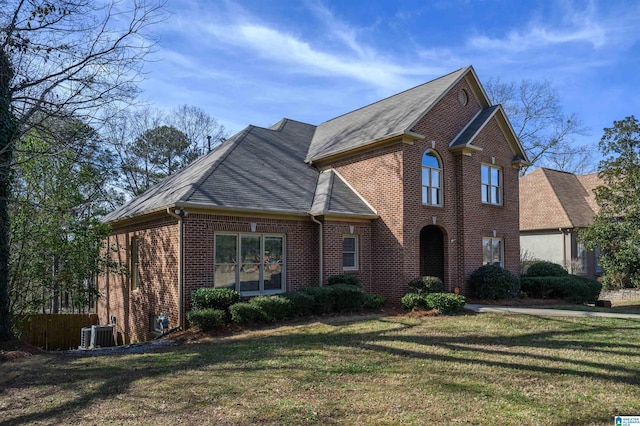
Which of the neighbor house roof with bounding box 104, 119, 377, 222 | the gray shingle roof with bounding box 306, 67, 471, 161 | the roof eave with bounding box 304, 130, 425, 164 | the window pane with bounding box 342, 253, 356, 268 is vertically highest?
the gray shingle roof with bounding box 306, 67, 471, 161

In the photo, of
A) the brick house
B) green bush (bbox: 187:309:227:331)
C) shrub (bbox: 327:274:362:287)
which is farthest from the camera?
shrub (bbox: 327:274:362:287)

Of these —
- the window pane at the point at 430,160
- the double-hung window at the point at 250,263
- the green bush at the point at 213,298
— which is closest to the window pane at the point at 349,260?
the double-hung window at the point at 250,263

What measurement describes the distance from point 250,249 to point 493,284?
350 inches

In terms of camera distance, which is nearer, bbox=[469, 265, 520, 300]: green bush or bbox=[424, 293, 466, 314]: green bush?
bbox=[424, 293, 466, 314]: green bush

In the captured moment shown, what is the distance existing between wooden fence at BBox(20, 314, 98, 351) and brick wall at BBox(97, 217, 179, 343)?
4.60ft

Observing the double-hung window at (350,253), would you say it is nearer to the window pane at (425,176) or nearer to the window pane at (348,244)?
the window pane at (348,244)

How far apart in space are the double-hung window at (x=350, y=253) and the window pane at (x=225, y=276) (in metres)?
3.99

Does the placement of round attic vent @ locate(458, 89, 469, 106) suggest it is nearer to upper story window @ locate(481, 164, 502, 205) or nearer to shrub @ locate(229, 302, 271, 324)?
upper story window @ locate(481, 164, 502, 205)

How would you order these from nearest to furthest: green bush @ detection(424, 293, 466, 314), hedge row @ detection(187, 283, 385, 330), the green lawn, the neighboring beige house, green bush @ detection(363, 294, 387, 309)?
the green lawn, hedge row @ detection(187, 283, 385, 330), green bush @ detection(424, 293, 466, 314), green bush @ detection(363, 294, 387, 309), the neighboring beige house

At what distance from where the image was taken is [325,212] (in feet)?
48.8

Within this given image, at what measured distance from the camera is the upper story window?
18766mm

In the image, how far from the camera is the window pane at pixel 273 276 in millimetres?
14664

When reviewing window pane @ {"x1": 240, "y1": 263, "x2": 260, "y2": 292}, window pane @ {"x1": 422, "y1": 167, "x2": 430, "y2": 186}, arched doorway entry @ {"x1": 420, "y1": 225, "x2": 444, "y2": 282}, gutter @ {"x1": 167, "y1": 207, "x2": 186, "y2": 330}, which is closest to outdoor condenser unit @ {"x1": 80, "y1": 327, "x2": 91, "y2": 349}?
gutter @ {"x1": 167, "y1": 207, "x2": 186, "y2": 330}

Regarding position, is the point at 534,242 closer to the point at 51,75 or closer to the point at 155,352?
the point at 155,352
